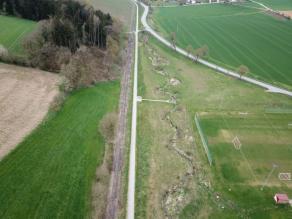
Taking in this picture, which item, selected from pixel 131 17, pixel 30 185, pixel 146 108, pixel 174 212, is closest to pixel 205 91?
pixel 146 108

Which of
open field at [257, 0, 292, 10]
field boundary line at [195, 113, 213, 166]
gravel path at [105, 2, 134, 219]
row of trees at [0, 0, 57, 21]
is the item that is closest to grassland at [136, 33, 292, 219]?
field boundary line at [195, 113, 213, 166]

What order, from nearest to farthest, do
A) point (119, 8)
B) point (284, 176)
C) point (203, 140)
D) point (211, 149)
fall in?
point (284, 176)
point (211, 149)
point (203, 140)
point (119, 8)

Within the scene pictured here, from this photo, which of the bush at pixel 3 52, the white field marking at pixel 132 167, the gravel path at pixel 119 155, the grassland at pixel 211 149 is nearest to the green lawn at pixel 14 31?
the bush at pixel 3 52

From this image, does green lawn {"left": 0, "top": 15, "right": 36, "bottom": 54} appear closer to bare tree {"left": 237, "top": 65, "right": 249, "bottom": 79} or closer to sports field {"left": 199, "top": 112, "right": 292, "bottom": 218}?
sports field {"left": 199, "top": 112, "right": 292, "bottom": 218}

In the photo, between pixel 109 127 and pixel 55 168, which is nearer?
pixel 55 168

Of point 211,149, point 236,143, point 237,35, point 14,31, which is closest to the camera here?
point 211,149

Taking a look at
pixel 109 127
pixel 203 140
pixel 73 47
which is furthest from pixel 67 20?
pixel 203 140

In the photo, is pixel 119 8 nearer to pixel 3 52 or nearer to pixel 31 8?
pixel 31 8
